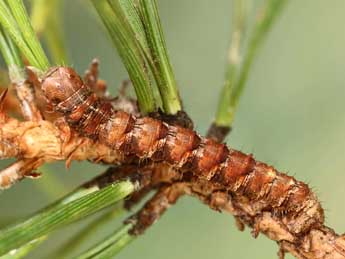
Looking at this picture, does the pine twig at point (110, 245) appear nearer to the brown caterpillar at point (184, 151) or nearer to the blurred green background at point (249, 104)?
the brown caterpillar at point (184, 151)

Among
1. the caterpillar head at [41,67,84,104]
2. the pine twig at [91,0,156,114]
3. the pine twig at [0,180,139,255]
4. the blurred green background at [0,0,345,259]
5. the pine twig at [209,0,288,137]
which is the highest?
the blurred green background at [0,0,345,259]

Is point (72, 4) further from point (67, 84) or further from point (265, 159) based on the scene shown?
point (67, 84)

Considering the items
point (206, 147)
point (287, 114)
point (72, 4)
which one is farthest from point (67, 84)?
point (72, 4)

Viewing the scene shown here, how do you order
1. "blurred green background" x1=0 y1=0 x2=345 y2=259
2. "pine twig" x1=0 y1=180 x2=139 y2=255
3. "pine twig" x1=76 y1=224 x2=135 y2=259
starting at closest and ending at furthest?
"pine twig" x1=0 y1=180 x2=139 y2=255
"pine twig" x1=76 y1=224 x2=135 y2=259
"blurred green background" x1=0 y1=0 x2=345 y2=259

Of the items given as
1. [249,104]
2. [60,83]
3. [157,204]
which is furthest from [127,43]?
[249,104]

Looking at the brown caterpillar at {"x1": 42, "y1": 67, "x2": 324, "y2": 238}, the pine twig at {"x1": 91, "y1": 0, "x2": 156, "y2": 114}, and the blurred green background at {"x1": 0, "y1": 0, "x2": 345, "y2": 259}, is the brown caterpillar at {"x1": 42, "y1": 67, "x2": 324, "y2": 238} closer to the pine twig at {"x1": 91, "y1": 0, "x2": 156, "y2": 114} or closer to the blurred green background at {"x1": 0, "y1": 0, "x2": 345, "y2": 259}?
the pine twig at {"x1": 91, "y1": 0, "x2": 156, "y2": 114}

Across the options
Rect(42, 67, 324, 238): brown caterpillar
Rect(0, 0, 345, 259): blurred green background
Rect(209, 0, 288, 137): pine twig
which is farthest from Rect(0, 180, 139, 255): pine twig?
Rect(0, 0, 345, 259): blurred green background

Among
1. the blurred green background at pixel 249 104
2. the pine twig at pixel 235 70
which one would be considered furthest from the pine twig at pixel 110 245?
the blurred green background at pixel 249 104
